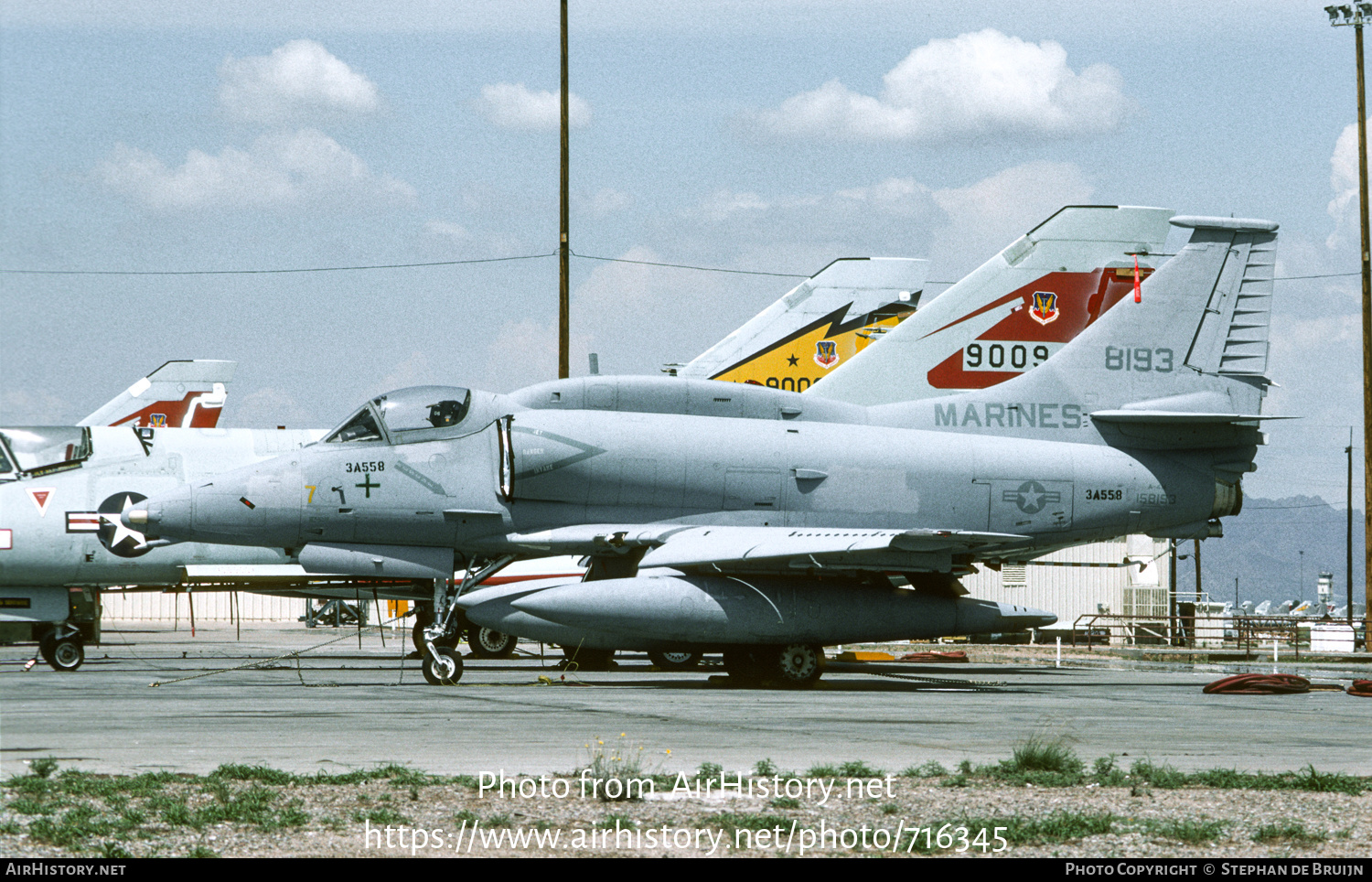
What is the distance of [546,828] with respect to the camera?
6.81m

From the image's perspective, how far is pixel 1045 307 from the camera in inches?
864

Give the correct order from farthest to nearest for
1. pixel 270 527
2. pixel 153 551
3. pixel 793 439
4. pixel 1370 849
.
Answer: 1. pixel 153 551
2. pixel 793 439
3. pixel 270 527
4. pixel 1370 849

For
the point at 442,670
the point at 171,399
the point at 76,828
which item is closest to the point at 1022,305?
the point at 442,670

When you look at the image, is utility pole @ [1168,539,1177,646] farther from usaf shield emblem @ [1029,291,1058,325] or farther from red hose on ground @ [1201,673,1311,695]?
red hose on ground @ [1201,673,1311,695]

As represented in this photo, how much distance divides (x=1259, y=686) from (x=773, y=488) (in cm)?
660

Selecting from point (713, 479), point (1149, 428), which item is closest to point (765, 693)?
point (713, 479)

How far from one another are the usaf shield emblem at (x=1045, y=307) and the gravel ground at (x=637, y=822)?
14.4m

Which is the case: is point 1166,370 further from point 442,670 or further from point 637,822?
point 637,822

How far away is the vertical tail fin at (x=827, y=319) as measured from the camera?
2805 centimetres

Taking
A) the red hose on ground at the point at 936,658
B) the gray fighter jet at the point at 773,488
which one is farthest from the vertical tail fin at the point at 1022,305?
the red hose on ground at the point at 936,658

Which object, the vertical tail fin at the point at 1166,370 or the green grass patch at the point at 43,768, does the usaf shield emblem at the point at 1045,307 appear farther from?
the green grass patch at the point at 43,768

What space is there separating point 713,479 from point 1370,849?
481 inches

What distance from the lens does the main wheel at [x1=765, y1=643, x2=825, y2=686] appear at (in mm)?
18016
